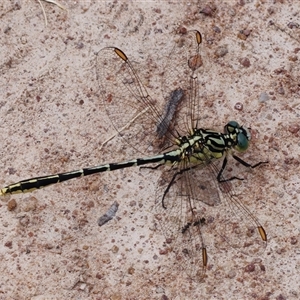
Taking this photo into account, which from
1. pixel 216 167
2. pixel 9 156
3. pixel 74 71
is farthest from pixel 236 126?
pixel 9 156

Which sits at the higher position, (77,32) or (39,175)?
(77,32)

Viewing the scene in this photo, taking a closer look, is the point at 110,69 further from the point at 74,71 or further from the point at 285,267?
the point at 285,267

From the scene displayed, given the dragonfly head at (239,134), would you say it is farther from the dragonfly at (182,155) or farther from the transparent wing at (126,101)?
the transparent wing at (126,101)

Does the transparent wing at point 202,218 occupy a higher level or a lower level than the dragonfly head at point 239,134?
lower

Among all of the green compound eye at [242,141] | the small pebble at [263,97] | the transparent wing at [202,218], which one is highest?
the small pebble at [263,97]

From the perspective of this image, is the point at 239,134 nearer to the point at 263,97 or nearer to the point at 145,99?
the point at 263,97

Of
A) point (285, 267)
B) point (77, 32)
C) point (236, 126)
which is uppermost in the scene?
point (77, 32)

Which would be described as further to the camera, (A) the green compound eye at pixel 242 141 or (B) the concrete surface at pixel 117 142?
(A) the green compound eye at pixel 242 141

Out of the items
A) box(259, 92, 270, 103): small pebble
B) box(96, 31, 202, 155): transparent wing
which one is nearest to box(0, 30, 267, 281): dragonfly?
box(96, 31, 202, 155): transparent wing

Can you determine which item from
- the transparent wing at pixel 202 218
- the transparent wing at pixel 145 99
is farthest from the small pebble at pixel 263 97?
the transparent wing at pixel 202 218
